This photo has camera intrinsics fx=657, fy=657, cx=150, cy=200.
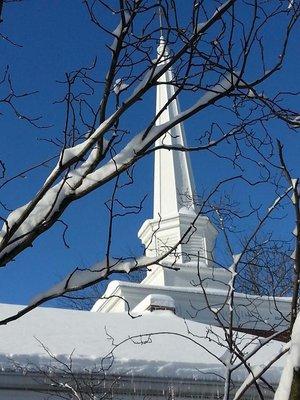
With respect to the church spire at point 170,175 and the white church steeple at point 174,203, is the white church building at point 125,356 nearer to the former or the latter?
the white church steeple at point 174,203

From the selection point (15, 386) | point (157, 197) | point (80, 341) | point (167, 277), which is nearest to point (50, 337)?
point (80, 341)

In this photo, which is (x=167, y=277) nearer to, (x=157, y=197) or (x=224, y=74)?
(x=157, y=197)

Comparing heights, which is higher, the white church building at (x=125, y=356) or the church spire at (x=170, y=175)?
the church spire at (x=170, y=175)

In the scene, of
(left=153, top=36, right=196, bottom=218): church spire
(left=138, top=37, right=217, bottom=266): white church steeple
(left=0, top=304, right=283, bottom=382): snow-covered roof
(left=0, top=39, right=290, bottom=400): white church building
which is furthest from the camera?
(left=153, top=36, right=196, bottom=218): church spire

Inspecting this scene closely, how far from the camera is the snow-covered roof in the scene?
777 cm

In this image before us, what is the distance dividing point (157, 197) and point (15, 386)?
11661 millimetres

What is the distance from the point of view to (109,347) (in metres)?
8.77

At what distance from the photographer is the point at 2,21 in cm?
390

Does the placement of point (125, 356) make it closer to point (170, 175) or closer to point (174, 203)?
point (174, 203)

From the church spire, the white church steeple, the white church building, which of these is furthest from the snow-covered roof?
the church spire

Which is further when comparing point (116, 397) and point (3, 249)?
point (116, 397)

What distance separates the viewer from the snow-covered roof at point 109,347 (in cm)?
777

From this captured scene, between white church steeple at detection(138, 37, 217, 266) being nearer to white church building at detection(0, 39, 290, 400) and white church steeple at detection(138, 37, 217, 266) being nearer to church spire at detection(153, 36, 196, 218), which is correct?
church spire at detection(153, 36, 196, 218)

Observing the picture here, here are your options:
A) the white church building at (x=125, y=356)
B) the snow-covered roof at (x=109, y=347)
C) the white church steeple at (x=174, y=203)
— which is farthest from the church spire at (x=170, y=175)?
the snow-covered roof at (x=109, y=347)
